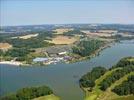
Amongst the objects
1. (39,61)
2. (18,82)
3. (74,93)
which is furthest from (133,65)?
(39,61)

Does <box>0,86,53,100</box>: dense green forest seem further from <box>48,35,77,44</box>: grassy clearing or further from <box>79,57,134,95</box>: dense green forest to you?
<box>48,35,77,44</box>: grassy clearing

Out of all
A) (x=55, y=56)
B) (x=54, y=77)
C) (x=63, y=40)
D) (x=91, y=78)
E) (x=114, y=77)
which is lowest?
(x=55, y=56)

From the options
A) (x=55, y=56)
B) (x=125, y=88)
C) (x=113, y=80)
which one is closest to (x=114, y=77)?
(x=113, y=80)

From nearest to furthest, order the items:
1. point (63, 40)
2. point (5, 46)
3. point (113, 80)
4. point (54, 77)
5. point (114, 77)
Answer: point (113, 80)
point (114, 77)
point (54, 77)
point (5, 46)
point (63, 40)

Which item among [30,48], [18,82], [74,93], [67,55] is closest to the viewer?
[74,93]

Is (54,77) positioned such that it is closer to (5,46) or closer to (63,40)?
(5,46)

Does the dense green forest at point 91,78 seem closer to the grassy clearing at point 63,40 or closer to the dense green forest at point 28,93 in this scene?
the dense green forest at point 28,93

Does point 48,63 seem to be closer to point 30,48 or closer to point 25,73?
point 25,73

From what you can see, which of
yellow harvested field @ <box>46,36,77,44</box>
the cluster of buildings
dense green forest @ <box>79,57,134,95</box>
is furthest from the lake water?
yellow harvested field @ <box>46,36,77,44</box>
